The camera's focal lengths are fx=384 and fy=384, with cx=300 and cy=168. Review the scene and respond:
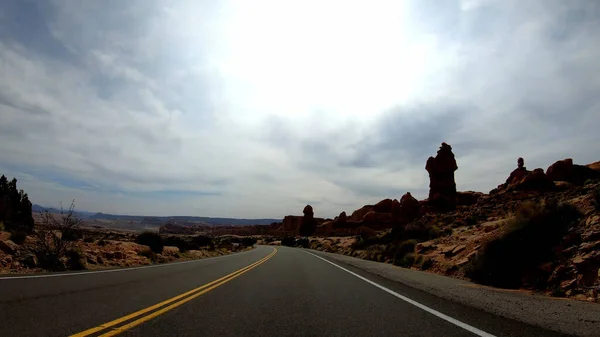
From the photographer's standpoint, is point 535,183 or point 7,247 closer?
point 7,247

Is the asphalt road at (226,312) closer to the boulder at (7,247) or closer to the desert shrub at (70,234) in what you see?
the boulder at (7,247)

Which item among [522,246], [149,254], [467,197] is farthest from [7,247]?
[467,197]

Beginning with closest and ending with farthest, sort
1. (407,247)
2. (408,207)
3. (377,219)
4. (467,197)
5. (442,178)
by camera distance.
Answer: (407,247)
(442,178)
(467,197)
(408,207)
(377,219)

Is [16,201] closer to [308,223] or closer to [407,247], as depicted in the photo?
[407,247]

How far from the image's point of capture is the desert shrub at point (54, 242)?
16.4 metres

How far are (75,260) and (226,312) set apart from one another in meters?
13.4

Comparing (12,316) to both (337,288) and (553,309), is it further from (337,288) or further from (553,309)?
(553,309)

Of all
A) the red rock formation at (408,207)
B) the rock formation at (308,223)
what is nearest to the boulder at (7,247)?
the red rock formation at (408,207)

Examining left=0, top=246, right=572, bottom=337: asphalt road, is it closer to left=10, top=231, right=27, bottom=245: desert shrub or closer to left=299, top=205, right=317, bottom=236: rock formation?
left=10, top=231, right=27, bottom=245: desert shrub

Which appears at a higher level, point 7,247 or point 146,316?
point 7,247

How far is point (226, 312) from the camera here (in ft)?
24.2

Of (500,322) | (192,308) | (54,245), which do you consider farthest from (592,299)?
(54,245)

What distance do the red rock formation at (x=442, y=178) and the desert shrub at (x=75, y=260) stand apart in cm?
6279

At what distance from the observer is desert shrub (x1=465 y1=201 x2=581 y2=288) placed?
516 inches
